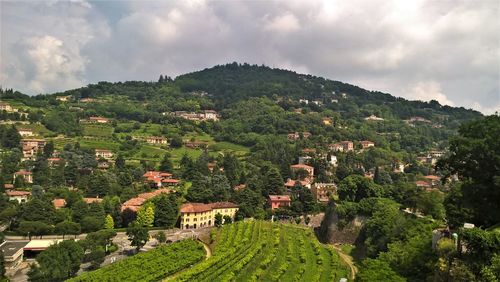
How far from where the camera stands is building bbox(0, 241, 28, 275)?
129ft

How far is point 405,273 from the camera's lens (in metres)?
23.7

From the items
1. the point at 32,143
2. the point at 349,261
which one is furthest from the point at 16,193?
the point at 349,261

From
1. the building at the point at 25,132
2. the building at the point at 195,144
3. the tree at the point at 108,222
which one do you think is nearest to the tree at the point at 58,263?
the tree at the point at 108,222

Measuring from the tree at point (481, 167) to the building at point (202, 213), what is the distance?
35354mm

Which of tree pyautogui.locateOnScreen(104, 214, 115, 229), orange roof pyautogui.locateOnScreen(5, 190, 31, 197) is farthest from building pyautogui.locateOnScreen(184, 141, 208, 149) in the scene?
tree pyautogui.locateOnScreen(104, 214, 115, 229)

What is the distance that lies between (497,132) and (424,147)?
112455 mm

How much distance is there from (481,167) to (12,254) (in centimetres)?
3921

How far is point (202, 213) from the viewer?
188ft

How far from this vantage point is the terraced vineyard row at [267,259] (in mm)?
31344

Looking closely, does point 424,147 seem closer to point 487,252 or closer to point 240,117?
point 240,117

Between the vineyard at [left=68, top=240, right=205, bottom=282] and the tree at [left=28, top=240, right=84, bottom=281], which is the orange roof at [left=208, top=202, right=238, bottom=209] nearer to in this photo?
the vineyard at [left=68, top=240, right=205, bottom=282]

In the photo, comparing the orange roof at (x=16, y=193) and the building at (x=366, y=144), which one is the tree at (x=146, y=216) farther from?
the building at (x=366, y=144)

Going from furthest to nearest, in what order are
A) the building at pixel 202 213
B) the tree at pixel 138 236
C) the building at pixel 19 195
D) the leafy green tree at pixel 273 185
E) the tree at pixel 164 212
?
the leafy green tree at pixel 273 185
the building at pixel 19 195
the building at pixel 202 213
the tree at pixel 164 212
the tree at pixel 138 236

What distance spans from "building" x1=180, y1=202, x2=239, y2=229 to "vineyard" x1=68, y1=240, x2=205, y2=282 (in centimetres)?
1277
